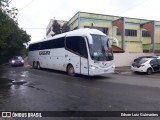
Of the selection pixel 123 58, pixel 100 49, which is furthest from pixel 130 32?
pixel 100 49

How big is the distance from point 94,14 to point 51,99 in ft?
103

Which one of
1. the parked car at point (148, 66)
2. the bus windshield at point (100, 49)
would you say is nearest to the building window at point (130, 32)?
the parked car at point (148, 66)

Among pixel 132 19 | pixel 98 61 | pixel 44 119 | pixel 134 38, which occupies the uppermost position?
pixel 132 19

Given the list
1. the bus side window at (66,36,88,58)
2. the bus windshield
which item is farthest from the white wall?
the bus windshield

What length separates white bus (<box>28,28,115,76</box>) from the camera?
15.1 m

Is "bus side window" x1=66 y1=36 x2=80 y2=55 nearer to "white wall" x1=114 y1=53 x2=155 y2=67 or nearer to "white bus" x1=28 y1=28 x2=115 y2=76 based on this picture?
"white bus" x1=28 y1=28 x2=115 y2=76

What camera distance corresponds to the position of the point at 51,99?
28.8ft

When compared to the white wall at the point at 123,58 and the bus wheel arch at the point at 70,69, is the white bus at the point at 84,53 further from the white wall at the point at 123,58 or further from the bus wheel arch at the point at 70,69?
the white wall at the point at 123,58

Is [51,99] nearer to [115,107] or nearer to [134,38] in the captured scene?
[115,107]

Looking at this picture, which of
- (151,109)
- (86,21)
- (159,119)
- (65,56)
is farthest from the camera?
(86,21)

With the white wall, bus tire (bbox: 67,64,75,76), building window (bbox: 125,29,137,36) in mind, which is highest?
building window (bbox: 125,29,137,36)

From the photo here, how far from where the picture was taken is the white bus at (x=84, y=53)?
1509cm

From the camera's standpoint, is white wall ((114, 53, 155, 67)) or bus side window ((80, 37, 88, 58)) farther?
white wall ((114, 53, 155, 67))

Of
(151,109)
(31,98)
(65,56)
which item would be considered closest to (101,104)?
(151,109)
